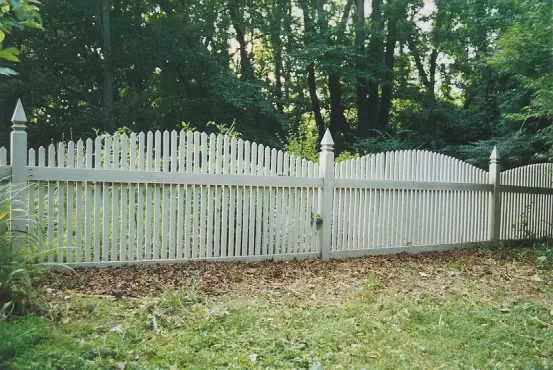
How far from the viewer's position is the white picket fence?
4.72 m

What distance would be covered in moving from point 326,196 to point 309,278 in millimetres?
1505

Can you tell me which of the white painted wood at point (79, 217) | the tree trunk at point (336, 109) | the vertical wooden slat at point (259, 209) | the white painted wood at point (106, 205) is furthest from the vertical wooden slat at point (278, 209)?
the tree trunk at point (336, 109)

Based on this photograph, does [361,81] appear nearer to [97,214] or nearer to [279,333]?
[97,214]

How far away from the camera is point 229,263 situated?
5.59 metres

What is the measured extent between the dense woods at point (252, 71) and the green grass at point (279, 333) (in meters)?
8.86

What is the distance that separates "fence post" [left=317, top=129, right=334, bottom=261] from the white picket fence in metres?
0.01

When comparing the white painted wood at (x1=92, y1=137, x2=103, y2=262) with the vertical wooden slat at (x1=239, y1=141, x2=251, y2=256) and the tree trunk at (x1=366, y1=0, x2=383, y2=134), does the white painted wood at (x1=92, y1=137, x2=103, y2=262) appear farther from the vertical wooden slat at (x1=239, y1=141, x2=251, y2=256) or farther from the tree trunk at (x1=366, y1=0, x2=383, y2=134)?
the tree trunk at (x1=366, y1=0, x2=383, y2=134)

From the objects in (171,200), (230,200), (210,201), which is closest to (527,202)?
(230,200)

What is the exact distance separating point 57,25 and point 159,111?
4.29 meters

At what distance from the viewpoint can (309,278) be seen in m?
5.10

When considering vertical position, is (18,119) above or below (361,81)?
below

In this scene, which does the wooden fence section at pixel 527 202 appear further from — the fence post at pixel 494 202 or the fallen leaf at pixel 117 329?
the fallen leaf at pixel 117 329

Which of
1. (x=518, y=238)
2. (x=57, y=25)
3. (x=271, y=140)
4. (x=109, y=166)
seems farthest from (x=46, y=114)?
(x=518, y=238)

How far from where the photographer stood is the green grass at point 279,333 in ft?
9.05
